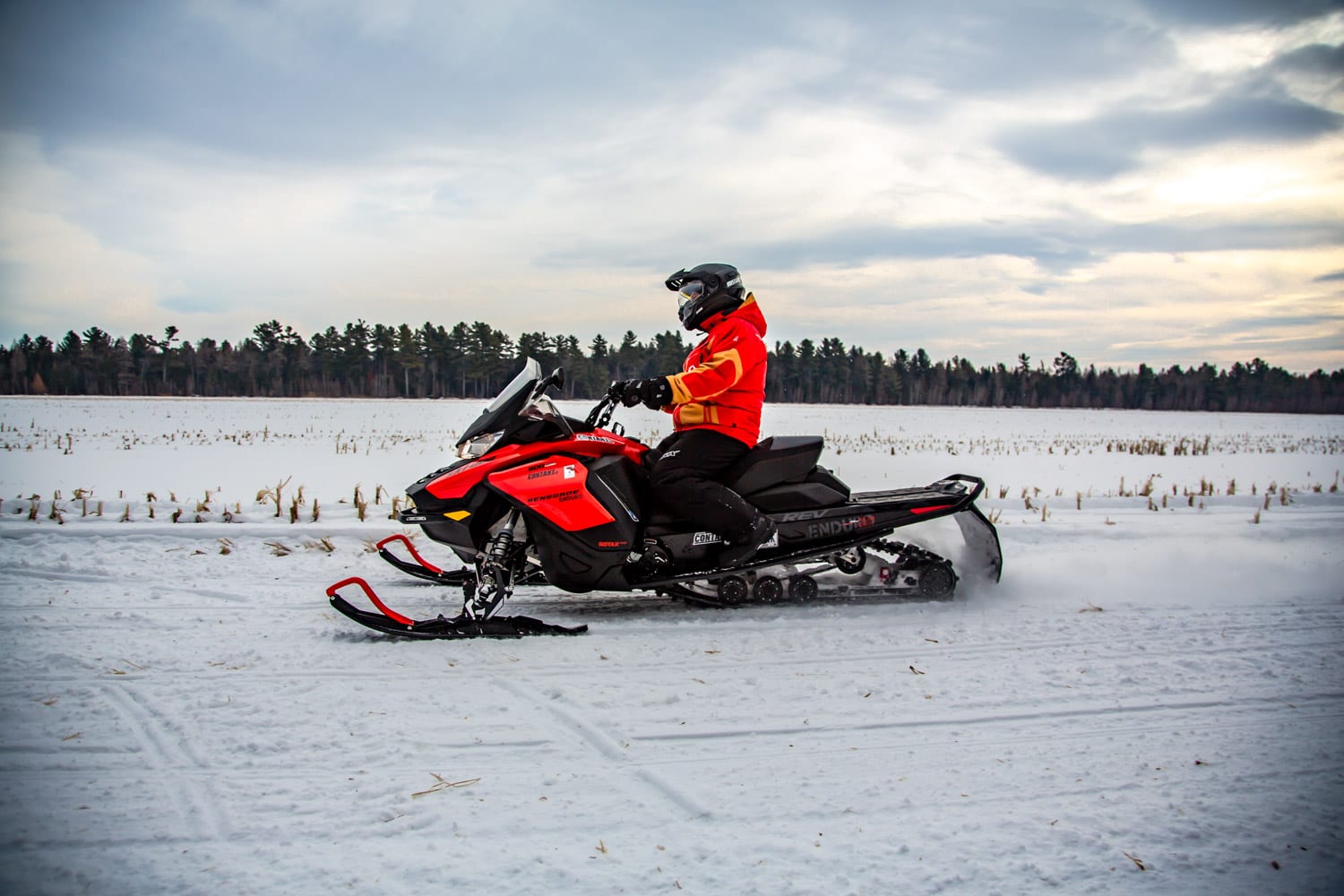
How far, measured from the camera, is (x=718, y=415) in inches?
192

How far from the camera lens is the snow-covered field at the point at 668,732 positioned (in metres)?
2.24

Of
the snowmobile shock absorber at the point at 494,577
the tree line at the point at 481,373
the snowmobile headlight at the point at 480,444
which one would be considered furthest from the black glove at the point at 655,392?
the tree line at the point at 481,373

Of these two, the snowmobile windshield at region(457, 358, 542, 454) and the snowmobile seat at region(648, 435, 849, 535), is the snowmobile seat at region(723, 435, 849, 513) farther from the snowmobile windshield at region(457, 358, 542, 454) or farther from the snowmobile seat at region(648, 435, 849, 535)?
the snowmobile windshield at region(457, 358, 542, 454)

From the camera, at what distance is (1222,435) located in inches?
947

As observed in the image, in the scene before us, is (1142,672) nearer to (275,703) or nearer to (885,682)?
(885,682)

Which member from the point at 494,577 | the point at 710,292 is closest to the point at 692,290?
the point at 710,292

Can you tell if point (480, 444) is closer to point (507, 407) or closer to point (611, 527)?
point (507, 407)

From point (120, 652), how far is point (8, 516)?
394cm

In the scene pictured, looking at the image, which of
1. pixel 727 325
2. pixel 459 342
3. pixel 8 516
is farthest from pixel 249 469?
pixel 459 342

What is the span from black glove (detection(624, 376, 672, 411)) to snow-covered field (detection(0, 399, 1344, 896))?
4.17ft

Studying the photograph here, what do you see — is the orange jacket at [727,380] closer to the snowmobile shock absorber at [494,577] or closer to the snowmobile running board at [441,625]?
the snowmobile shock absorber at [494,577]

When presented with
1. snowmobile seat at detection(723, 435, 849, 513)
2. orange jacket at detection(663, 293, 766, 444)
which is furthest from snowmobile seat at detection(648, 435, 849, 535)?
orange jacket at detection(663, 293, 766, 444)

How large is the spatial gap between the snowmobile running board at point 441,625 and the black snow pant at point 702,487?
93 centimetres

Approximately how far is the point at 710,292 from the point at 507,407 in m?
1.37
